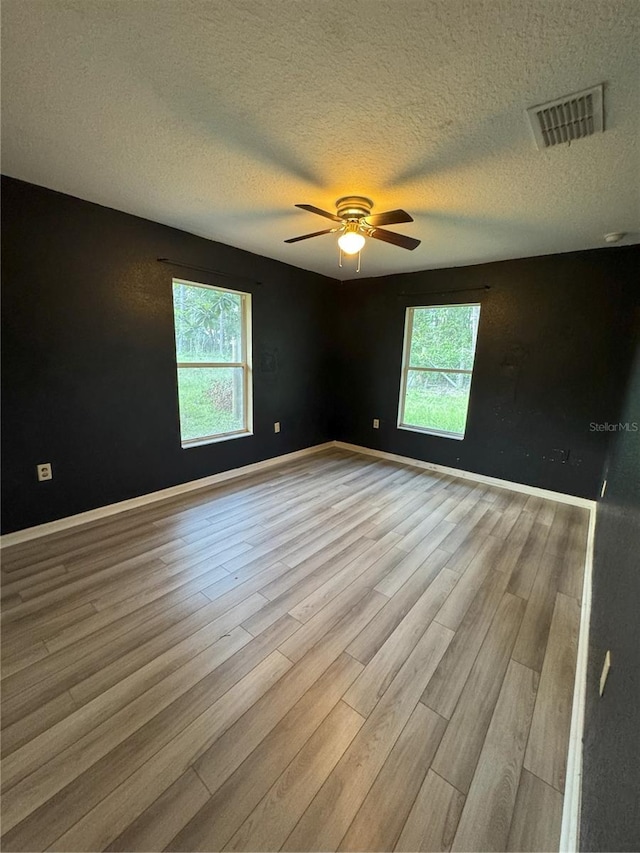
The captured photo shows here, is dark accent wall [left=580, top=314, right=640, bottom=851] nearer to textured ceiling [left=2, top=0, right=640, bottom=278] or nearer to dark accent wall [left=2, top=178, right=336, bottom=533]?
textured ceiling [left=2, top=0, right=640, bottom=278]

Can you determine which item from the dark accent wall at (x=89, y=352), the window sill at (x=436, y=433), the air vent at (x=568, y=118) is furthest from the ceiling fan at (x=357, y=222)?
the window sill at (x=436, y=433)

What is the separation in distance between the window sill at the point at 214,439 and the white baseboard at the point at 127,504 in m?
0.36

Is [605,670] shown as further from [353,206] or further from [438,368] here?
[438,368]

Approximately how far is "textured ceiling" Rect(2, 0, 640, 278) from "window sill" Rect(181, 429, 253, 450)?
2032 mm

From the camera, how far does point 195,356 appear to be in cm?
328

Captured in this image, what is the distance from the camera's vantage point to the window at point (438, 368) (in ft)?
12.7

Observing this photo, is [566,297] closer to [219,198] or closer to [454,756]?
[219,198]

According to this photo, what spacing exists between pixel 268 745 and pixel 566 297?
402 centimetres

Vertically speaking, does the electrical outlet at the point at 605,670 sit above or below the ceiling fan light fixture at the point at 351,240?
below

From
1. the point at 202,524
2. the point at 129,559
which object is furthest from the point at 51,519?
the point at 202,524

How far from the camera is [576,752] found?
3.92 ft

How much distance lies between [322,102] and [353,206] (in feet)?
2.65

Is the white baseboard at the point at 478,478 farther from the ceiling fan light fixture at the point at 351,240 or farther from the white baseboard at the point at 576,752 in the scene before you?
the ceiling fan light fixture at the point at 351,240

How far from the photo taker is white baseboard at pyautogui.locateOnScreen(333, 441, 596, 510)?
3301 millimetres
